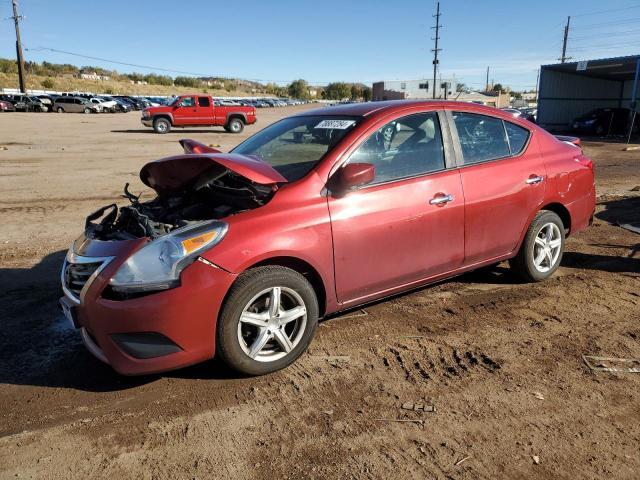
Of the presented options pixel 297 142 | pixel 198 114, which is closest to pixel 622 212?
pixel 297 142

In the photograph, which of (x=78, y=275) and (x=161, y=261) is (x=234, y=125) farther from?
(x=161, y=261)

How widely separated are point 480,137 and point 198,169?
242 centimetres

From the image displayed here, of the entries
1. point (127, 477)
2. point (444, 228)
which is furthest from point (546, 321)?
point (127, 477)

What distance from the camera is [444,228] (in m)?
4.00

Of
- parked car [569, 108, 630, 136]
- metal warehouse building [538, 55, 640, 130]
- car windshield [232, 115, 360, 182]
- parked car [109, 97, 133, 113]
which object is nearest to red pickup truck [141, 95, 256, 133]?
parked car [569, 108, 630, 136]

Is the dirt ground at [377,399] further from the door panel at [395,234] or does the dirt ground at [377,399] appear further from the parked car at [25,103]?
the parked car at [25,103]

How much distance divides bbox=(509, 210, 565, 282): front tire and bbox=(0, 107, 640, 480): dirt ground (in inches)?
5.5

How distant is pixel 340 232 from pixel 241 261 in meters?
0.75

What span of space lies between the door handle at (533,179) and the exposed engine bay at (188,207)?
242 cm

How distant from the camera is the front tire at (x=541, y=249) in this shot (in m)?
4.68

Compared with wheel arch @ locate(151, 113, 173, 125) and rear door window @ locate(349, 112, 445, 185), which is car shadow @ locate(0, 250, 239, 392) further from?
wheel arch @ locate(151, 113, 173, 125)

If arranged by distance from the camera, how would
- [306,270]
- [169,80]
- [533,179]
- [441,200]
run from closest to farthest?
1. [306,270]
2. [441,200]
3. [533,179]
4. [169,80]

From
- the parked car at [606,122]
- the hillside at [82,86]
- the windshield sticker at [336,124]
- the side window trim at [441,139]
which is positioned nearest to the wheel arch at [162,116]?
the parked car at [606,122]

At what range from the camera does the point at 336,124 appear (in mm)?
3984
